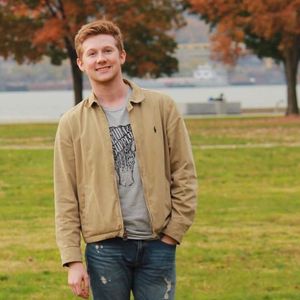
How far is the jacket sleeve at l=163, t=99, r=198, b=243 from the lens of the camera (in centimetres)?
551

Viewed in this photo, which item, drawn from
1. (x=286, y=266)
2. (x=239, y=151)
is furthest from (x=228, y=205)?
(x=239, y=151)

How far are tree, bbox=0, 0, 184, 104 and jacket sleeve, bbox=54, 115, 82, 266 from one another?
36.7 m

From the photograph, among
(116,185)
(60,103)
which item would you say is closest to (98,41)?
(116,185)

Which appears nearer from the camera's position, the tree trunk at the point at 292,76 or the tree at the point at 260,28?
the tree at the point at 260,28

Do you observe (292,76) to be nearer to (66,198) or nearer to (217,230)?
(217,230)

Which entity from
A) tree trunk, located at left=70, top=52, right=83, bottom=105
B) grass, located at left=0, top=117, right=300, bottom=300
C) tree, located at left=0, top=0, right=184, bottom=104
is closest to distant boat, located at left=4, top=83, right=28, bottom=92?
tree, located at left=0, top=0, right=184, bottom=104

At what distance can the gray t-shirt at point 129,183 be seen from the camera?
5.41 metres

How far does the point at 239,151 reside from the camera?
2473 centimetres

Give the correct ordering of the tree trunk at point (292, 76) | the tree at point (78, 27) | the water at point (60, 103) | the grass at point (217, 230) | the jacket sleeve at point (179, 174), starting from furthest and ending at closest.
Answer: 1. the water at point (60, 103)
2. the tree trunk at point (292, 76)
3. the tree at point (78, 27)
4. the grass at point (217, 230)
5. the jacket sleeve at point (179, 174)

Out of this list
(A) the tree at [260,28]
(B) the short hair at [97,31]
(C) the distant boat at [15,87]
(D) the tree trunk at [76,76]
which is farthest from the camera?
(C) the distant boat at [15,87]

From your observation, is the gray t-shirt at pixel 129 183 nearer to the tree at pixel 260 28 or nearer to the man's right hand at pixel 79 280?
the man's right hand at pixel 79 280

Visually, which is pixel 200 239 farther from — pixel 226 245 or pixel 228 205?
pixel 228 205

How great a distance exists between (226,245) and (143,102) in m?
6.91

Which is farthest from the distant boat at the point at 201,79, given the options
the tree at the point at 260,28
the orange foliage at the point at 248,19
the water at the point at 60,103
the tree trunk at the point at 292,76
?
A: the orange foliage at the point at 248,19
